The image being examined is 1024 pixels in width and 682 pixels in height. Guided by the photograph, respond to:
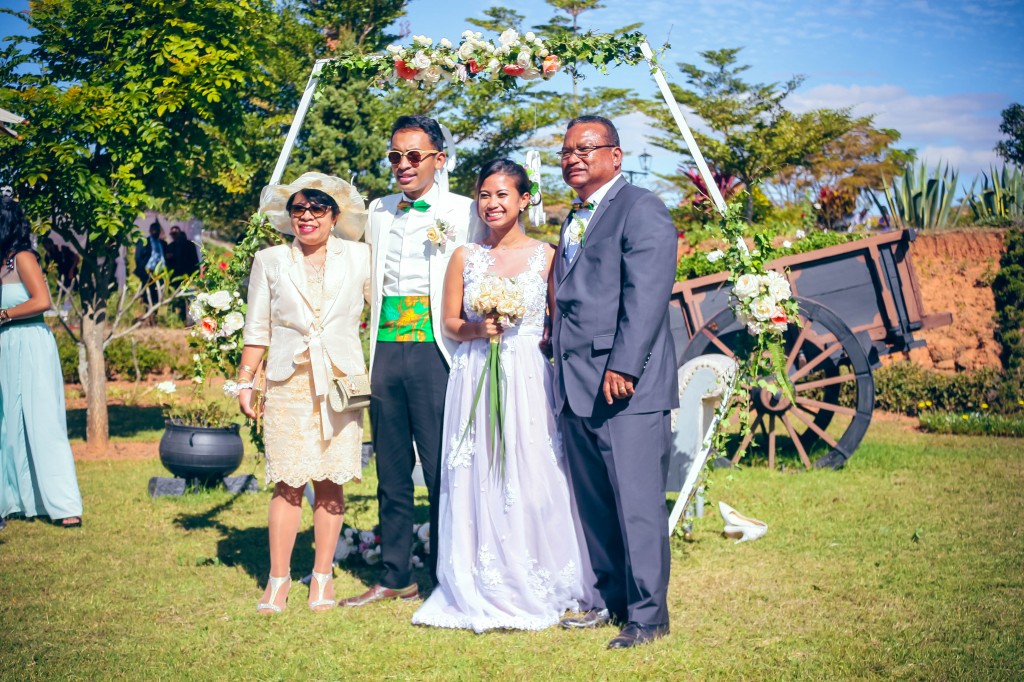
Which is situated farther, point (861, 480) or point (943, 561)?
point (861, 480)

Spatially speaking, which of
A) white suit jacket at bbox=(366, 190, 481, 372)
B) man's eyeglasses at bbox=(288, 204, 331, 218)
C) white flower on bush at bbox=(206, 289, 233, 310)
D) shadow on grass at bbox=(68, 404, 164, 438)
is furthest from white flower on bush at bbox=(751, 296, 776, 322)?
shadow on grass at bbox=(68, 404, 164, 438)

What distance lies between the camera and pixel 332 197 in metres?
4.81

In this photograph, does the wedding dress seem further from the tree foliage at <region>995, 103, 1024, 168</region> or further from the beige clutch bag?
the tree foliage at <region>995, 103, 1024, 168</region>

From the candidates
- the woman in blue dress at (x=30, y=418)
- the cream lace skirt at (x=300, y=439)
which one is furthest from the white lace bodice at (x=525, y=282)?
the woman in blue dress at (x=30, y=418)

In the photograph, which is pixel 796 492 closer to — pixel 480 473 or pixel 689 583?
pixel 689 583

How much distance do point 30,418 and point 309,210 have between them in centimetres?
303

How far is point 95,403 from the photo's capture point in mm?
9328

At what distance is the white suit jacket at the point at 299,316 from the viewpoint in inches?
179

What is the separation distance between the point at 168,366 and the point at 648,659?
12767mm

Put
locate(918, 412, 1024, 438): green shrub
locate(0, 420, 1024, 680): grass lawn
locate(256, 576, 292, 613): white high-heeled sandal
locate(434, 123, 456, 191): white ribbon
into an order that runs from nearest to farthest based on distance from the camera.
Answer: locate(0, 420, 1024, 680): grass lawn, locate(256, 576, 292, 613): white high-heeled sandal, locate(434, 123, 456, 191): white ribbon, locate(918, 412, 1024, 438): green shrub

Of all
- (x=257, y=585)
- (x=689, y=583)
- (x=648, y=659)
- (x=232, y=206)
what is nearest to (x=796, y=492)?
(x=689, y=583)

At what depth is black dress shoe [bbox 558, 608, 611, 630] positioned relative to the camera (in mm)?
4250

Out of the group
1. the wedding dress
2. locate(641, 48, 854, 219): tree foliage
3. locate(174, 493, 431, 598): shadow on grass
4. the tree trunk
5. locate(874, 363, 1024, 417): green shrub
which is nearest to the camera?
the wedding dress

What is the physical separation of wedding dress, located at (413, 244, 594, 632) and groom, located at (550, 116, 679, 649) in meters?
0.12
